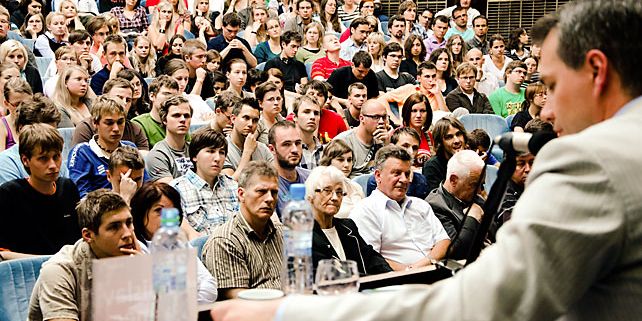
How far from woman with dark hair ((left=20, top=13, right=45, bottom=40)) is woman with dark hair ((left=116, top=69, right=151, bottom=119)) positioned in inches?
71.6

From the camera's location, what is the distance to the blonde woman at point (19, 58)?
6.02 metres

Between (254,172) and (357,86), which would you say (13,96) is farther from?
(357,86)

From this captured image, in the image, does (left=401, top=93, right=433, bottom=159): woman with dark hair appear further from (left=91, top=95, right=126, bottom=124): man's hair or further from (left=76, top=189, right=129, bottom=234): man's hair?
(left=76, top=189, right=129, bottom=234): man's hair

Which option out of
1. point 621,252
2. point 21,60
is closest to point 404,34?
point 21,60

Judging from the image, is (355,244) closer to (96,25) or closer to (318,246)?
(318,246)

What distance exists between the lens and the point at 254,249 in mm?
3213

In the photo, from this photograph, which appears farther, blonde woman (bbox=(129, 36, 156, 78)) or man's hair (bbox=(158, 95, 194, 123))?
blonde woman (bbox=(129, 36, 156, 78))

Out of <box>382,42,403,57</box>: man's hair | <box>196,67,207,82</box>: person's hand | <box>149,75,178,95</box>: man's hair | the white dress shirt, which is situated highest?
<box>382,42,403,57</box>: man's hair

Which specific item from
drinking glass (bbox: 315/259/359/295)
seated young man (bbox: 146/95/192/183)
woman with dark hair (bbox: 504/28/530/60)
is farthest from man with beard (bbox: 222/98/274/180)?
woman with dark hair (bbox: 504/28/530/60)

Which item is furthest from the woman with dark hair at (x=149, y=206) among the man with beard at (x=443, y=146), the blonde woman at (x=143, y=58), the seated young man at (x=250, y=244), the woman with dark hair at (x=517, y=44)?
the woman with dark hair at (x=517, y=44)

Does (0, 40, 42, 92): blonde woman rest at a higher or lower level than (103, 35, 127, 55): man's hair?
lower

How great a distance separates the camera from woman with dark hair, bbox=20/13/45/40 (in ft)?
24.3

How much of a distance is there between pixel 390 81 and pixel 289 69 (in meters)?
0.87

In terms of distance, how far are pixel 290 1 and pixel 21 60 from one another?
398 cm
